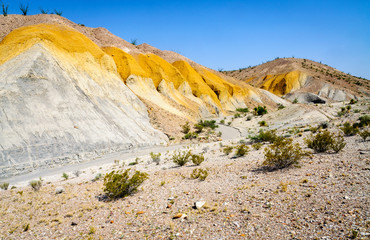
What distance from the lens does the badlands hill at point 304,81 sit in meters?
64.8

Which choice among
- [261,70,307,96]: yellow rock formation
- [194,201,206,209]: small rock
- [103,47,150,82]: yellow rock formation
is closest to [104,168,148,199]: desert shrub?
[194,201,206,209]: small rock

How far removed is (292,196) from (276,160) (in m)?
2.87

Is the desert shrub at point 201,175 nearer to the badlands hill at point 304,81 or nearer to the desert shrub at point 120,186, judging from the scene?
the desert shrub at point 120,186

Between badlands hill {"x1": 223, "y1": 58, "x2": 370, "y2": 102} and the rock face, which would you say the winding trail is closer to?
the rock face

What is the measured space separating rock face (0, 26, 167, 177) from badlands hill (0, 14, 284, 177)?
0.19ft

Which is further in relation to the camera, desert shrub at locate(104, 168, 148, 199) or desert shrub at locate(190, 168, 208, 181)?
desert shrub at locate(190, 168, 208, 181)

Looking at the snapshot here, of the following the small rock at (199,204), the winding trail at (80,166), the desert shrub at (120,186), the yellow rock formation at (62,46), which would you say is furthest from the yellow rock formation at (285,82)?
the small rock at (199,204)

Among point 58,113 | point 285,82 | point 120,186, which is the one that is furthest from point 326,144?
point 285,82

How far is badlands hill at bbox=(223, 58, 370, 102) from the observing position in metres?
64.8

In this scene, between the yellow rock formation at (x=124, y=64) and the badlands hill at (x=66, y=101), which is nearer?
the badlands hill at (x=66, y=101)

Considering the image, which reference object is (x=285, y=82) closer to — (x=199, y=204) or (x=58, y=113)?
(x=58, y=113)

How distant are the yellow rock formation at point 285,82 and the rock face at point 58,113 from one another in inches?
2542

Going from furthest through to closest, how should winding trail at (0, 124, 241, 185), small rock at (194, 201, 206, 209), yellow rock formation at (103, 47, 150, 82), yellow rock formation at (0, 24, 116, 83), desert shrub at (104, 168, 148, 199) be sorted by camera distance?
yellow rock formation at (103, 47, 150, 82) → yellow rock formation at (0, 24, 116, 83) → winding trail at (0, 124, 241, 185) → desert shrub at (104, 168, 148, 199) → small rock at (194, 201, 206, 209)

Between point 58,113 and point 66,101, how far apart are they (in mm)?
1803
